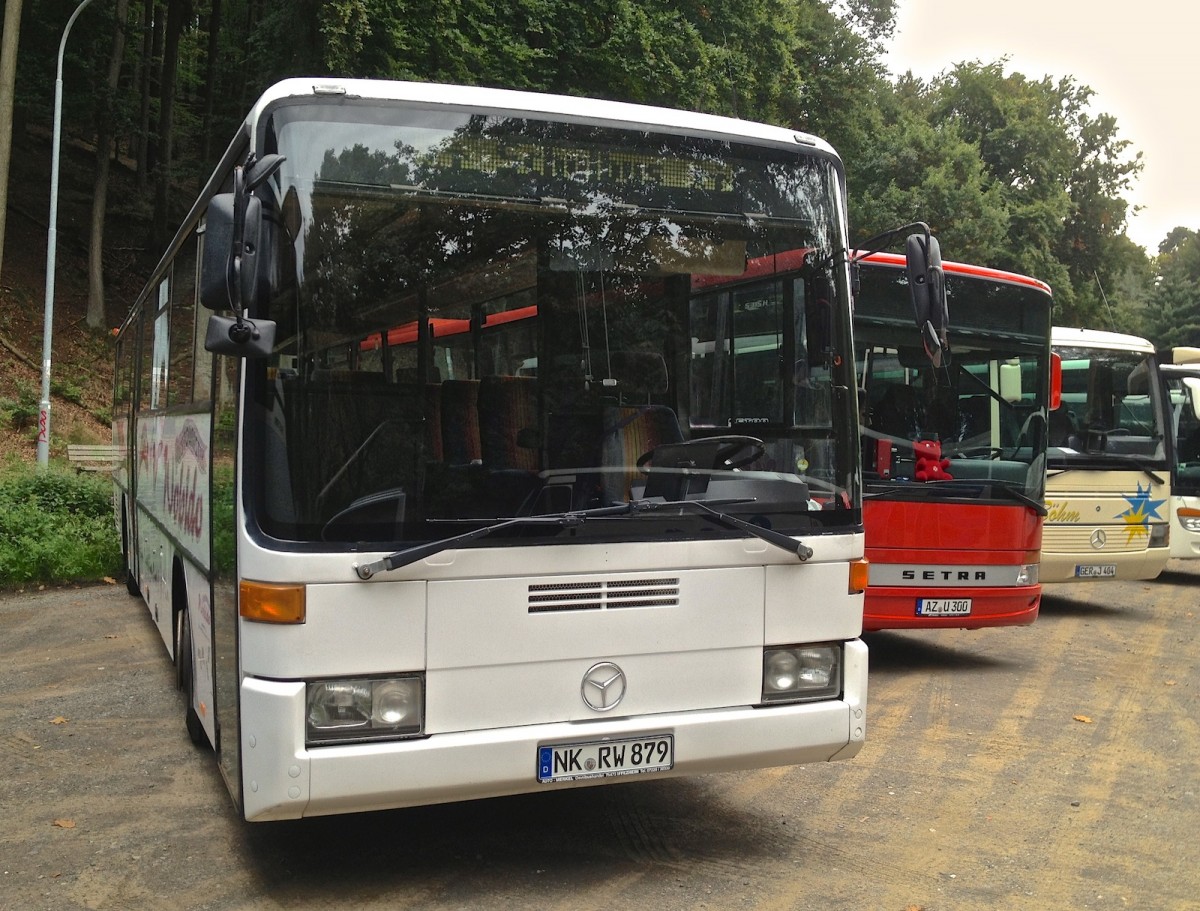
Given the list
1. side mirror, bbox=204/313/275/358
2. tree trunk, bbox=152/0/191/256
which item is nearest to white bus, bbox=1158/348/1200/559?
side mirror, bbox=204/313/275/358

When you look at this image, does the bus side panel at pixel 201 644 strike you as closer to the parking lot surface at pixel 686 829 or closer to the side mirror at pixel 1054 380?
the parking lot surface at pixel 686 829

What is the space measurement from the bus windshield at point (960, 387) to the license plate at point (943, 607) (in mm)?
827

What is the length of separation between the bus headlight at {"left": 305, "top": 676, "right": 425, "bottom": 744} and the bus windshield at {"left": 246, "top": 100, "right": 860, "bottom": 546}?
0.52 meters

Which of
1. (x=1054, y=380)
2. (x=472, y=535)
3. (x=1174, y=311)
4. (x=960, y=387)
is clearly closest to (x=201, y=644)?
(x=472, y=535)

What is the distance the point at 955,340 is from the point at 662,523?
6449 mm

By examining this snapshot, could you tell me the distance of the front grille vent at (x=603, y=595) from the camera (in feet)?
15.9

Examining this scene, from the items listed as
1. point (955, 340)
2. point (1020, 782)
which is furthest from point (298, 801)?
point (955, 340)

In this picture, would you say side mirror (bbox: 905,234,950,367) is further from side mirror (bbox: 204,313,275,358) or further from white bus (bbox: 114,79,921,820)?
side mirror (bbox: 204,313,275,358)

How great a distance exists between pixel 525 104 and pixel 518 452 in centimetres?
139

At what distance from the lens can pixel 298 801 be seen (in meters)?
4.51

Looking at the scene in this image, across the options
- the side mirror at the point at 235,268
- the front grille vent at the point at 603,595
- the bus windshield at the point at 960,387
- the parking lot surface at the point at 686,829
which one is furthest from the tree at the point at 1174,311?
the side mirror at the point at 235,268

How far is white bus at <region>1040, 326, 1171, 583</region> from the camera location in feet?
43.3

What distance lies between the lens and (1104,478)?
13.4 m

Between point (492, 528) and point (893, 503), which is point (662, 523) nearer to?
point (492, 528)
